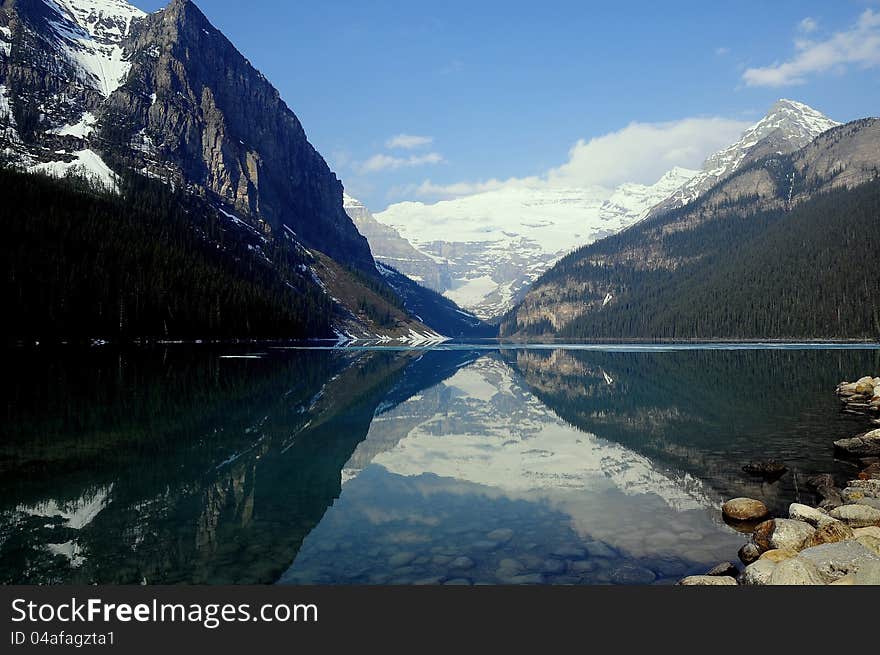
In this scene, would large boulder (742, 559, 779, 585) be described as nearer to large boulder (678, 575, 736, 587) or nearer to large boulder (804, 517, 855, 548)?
large boulder (678, 575, 736, 587)

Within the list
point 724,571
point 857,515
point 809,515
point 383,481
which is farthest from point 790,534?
point 383,481

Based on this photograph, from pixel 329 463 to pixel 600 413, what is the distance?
876 inches

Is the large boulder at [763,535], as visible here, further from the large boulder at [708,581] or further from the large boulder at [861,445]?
the large boulder at [861,445]

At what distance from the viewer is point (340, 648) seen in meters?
8.95

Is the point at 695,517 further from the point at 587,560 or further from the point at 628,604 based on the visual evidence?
the point at 628,604

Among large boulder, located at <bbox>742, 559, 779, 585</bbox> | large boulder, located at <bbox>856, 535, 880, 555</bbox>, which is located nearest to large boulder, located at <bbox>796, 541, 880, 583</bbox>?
large boulder, located at <bbox>856, 535, 880, 555</bbox>

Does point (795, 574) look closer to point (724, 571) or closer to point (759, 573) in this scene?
point (759, 573)

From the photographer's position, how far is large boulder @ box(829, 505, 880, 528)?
631 inches

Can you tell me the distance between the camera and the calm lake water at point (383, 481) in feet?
47.2

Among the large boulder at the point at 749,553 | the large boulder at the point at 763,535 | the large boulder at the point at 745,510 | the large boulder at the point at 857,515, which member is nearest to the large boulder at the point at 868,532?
the large boulder at the point at 857,515

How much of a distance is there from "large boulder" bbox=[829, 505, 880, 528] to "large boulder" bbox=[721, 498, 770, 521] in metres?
1.81

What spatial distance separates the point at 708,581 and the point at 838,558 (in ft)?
9.25

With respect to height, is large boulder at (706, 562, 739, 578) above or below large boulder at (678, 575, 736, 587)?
below

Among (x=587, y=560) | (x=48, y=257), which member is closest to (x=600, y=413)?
(x=587, y=560)
